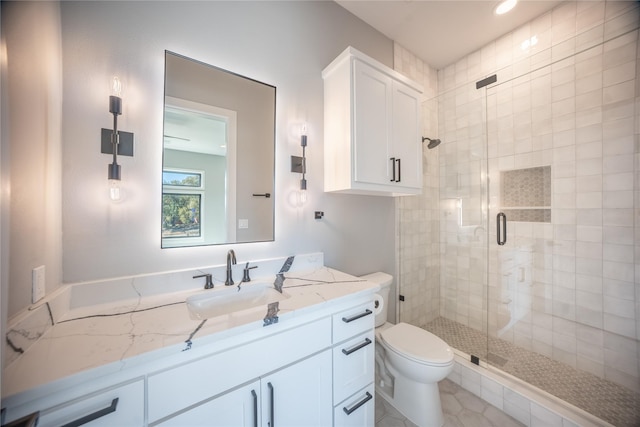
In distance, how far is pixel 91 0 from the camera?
97cm

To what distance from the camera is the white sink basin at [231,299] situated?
108cm

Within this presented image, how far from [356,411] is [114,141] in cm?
172

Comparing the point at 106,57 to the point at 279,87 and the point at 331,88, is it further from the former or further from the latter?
the point at 331,88

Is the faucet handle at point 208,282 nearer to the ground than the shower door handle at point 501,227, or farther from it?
nearer to the ground

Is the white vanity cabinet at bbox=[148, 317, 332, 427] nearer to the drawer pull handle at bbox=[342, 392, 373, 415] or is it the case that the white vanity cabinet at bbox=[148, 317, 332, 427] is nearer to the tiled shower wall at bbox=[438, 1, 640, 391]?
the drawer pull handle at bbox=[342, 392, 373, 415]

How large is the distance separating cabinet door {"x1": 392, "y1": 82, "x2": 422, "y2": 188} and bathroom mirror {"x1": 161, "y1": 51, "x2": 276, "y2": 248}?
901 millimetres

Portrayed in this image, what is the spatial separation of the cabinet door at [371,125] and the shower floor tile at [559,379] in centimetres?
168

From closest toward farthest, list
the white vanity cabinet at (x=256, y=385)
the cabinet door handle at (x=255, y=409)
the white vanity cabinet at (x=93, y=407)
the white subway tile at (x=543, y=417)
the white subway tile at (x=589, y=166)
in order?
the white vanity cabinet at (x=93, y=407)
the white vanity cabinet at (x=256, y=385)
the cabinet door handle at (x=255, y=409)
the white subway tile at (x=543, y=417)
the white subway tile at (x=589, y=166)

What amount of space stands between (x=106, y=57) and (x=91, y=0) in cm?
23

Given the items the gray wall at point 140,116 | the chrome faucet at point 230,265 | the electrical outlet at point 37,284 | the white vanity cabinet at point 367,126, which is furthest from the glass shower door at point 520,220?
the electrical outlet at point 37,284

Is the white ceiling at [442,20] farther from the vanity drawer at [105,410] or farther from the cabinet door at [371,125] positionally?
the vanity drawer at [105,410]

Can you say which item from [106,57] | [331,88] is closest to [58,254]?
[106,57]

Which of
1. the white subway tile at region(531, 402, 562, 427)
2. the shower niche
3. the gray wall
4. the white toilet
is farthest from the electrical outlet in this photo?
the shower niche

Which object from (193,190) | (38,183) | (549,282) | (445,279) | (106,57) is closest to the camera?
(38,183)
